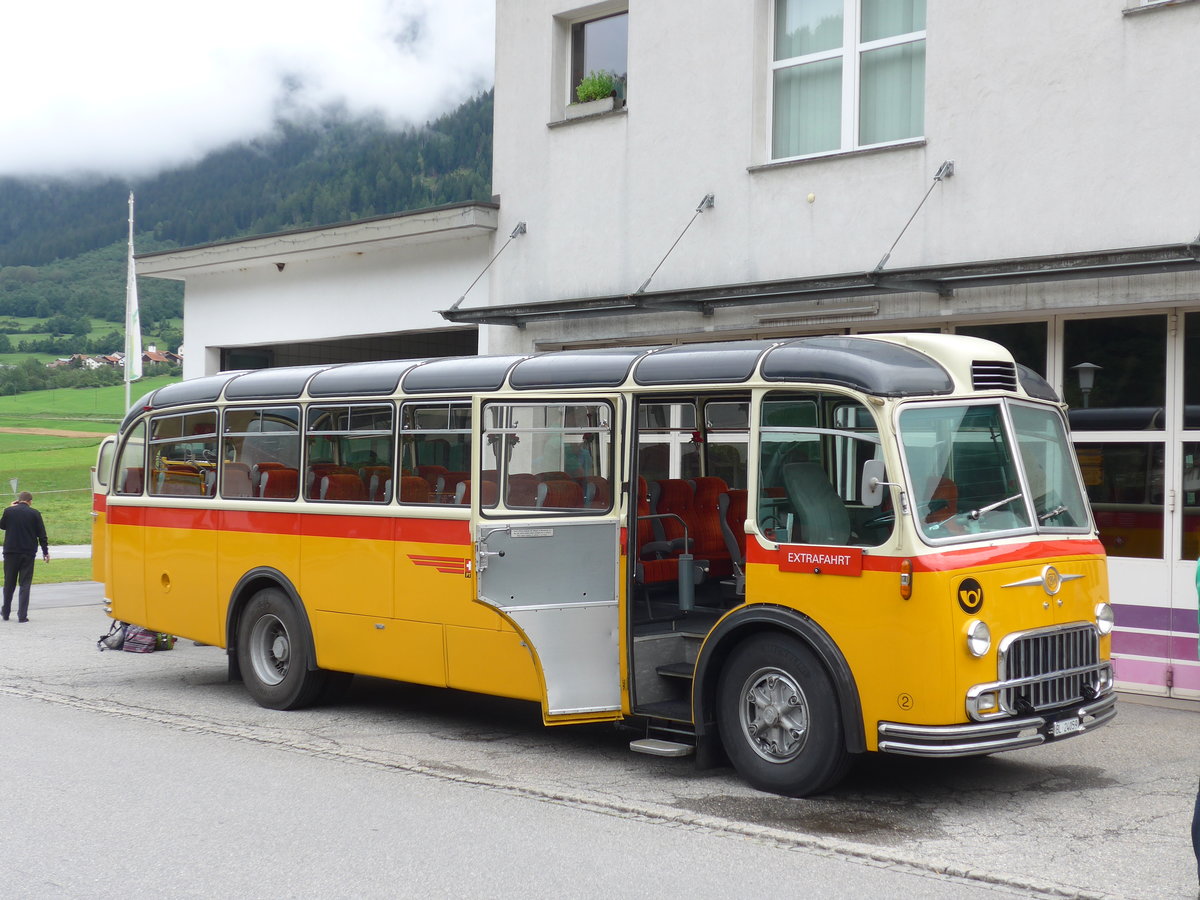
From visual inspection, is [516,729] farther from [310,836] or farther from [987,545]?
[987,545]

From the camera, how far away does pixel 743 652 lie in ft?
27.5

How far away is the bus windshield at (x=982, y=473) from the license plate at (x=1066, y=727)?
42.9 inches

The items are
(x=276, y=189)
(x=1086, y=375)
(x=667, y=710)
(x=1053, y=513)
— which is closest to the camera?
(x=1053, y=513)

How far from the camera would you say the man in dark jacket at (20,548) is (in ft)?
61.4

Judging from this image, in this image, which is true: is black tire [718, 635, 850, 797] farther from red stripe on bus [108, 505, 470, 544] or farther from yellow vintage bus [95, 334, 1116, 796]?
red stripe on bus [108, 505, 470, 544]

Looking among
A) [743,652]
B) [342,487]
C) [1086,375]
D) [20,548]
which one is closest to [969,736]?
[743,652]

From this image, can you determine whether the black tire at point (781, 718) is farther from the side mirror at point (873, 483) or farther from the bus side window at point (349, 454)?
the bus side window at point (349, 454)

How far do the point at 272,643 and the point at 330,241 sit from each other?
27.1 ft

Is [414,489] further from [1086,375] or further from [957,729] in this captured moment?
[1086,375]

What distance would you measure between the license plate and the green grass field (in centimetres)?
2131

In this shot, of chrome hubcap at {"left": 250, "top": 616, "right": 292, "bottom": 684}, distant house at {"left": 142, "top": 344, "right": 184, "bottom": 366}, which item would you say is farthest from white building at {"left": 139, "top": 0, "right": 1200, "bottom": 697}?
distant house at {"left": 142, "top": 344, "right": 184, "bottom": 366}

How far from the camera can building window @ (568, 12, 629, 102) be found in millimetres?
16516

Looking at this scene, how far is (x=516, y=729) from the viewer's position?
10.7 m

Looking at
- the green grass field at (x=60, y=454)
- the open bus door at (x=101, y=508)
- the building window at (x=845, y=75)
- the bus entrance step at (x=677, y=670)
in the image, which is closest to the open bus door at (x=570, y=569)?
the bus entrance step at (x=677, y=670)
